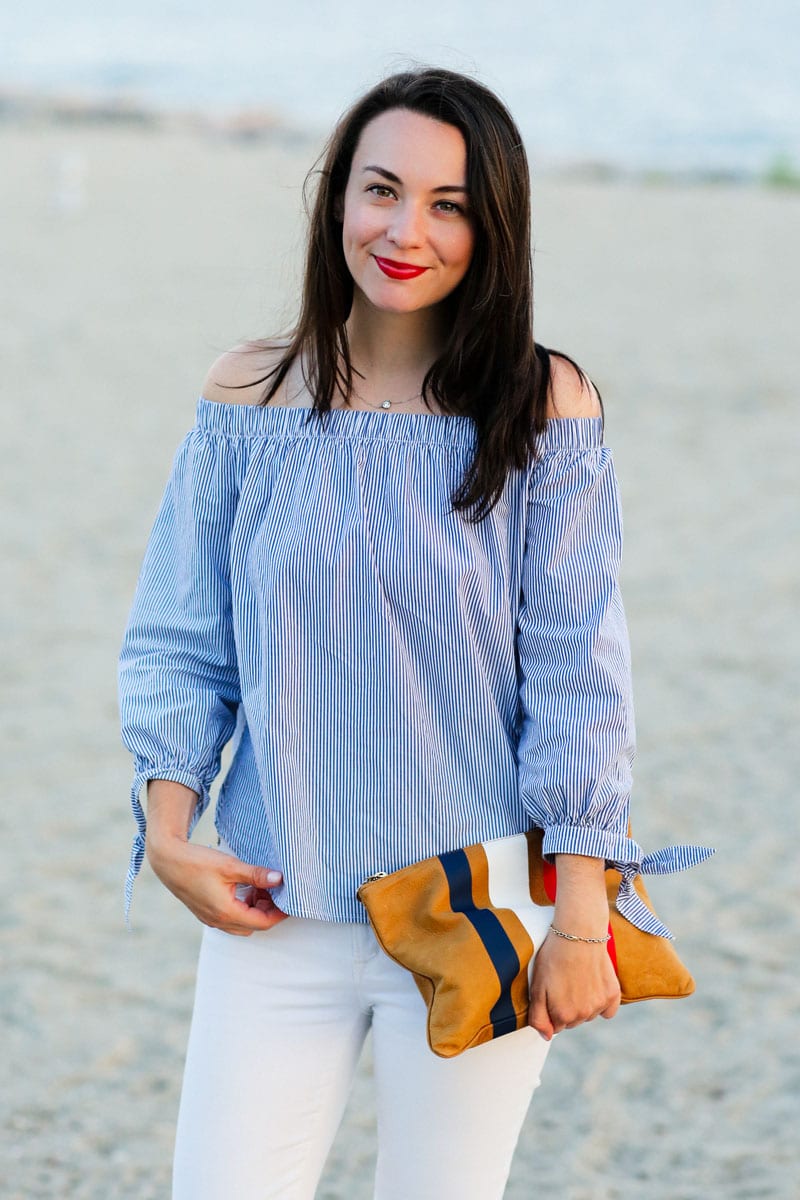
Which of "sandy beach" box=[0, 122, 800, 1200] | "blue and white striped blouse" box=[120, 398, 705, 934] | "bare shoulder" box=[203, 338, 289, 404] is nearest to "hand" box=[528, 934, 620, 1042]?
"blue and white striped blouse" box=[120, 398, 705, 934]

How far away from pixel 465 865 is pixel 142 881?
9.17 feet

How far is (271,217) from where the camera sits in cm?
1628

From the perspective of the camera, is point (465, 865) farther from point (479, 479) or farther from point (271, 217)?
point (271, 217)

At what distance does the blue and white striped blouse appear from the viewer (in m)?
1.56

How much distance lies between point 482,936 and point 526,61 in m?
43.2

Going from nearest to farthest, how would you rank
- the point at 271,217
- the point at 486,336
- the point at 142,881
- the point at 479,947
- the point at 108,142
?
the point at 479,947, the point at 486,336, the point at 142,881, the point at 271,217, the point at 108,142

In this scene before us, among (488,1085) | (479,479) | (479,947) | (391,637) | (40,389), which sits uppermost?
(479,479)

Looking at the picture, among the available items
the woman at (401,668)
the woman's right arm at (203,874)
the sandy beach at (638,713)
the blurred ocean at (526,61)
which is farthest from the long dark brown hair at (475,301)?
the blurred ocean at (526,61)

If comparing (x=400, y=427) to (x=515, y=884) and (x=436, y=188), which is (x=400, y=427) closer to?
(x=436, y=188)

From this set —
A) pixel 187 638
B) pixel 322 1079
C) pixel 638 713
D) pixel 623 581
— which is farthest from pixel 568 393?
pixel 623 581

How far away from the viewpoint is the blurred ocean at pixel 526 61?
31734mm

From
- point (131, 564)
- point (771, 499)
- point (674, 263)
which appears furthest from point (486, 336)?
point (674, 263)

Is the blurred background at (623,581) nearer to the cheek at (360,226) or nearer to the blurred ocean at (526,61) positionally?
the cheek at (360,226)

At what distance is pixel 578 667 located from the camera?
1.56 m
